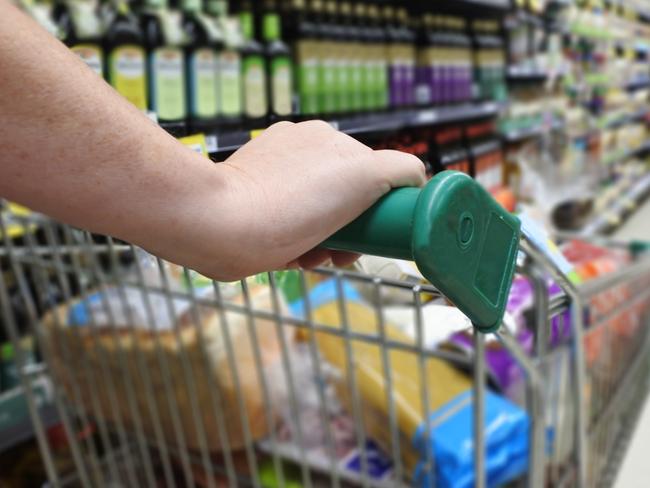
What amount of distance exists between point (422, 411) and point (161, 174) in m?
0.96

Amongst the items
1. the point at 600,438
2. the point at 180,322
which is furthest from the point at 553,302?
the point at 600,438

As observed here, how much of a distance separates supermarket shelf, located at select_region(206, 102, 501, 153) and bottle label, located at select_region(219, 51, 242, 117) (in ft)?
1.19

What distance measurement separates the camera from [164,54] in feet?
5.69

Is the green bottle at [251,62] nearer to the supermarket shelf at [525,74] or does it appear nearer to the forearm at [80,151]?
the forearm at [80,151]

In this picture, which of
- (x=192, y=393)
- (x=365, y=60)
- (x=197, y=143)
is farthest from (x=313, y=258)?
(x=365, y=60)

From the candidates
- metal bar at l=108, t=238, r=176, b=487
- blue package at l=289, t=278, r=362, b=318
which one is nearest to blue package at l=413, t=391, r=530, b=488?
blue package at l=289, t=278, r=362, b=318

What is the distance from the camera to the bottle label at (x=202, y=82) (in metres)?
1.86

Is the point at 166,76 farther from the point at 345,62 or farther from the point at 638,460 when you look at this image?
the point at 638,460

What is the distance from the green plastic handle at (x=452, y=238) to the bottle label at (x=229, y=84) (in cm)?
151

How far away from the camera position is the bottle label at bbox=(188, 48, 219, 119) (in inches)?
73.2

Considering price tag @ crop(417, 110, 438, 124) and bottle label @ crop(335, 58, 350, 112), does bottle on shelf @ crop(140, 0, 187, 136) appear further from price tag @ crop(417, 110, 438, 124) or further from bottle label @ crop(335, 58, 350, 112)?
price tag @ crop(417, 110, 438, 124)

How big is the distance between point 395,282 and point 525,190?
8.15 ft

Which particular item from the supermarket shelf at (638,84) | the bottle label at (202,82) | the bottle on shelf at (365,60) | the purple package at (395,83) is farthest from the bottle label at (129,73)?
the supermarket shelf at (638,84)

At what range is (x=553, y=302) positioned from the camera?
683 millimetres
